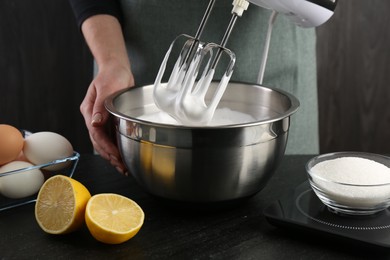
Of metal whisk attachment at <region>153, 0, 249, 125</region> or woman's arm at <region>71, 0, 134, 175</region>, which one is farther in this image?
woman's arm at <region>71, 0, 134, 175</region>

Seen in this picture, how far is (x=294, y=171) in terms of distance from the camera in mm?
1170

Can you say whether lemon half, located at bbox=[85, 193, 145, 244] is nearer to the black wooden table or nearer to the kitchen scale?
the black wooden table

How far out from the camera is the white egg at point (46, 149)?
1.07 meters

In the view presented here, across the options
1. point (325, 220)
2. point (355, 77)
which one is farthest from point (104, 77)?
point (355, 77)

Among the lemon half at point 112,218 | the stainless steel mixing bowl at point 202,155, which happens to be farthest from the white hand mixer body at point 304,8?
the lemon half at point 112,218

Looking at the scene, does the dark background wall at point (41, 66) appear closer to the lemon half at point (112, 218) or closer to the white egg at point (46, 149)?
the white egg at point (46, 149)

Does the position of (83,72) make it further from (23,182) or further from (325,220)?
(325,220)

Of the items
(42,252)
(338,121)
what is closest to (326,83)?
(338,121)

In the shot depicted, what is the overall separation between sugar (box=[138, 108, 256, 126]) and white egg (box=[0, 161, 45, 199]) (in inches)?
7.8

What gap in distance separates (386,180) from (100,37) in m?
0.69

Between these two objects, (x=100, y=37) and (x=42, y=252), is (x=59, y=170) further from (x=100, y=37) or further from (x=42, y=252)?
(x=100, y=37)

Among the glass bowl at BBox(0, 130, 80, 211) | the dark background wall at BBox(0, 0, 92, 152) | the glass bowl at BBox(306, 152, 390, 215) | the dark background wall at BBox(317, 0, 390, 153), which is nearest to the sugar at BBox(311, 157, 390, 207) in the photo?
the glass bowl at BBox(306, 152, 390, 215)

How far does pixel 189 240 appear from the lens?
2.99ft

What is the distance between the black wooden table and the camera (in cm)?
87
